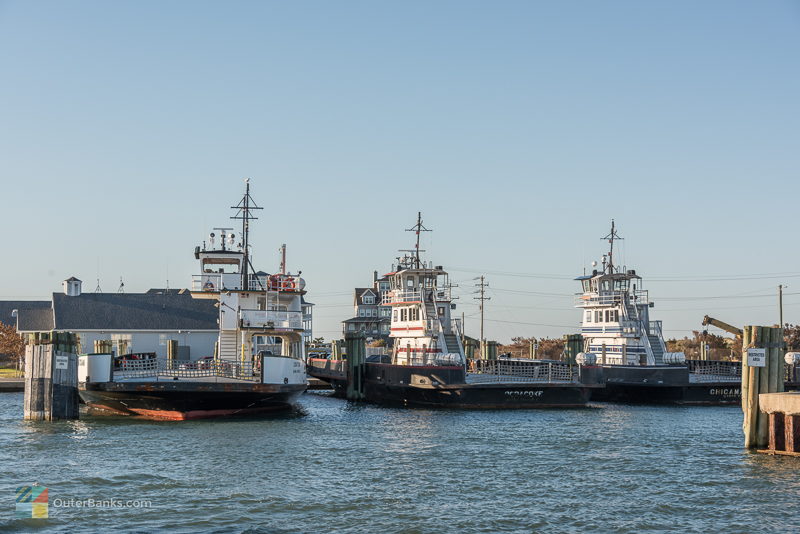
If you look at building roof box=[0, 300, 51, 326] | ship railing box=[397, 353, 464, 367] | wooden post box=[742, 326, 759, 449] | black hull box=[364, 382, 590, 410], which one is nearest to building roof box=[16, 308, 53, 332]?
building roof box=[0, 300, 51, 326]

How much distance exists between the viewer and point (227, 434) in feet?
102

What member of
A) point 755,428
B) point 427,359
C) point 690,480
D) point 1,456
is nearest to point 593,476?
point 690,480

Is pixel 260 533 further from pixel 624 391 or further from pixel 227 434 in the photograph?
pixel 624 391

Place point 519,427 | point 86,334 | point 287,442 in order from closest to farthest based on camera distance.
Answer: point 287,442 → point 519,427 → point 86,334

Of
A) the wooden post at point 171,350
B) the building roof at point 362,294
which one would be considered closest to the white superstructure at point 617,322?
the wooden post at point 171,350

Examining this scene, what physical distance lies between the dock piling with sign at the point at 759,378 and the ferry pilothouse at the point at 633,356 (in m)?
18.9

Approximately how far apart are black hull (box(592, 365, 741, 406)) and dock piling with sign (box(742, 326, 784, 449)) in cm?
1883

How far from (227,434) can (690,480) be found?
49.9 feet

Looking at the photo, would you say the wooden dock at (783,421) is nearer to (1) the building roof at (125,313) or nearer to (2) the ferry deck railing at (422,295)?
(2) the ferry deck railing at (422,295)

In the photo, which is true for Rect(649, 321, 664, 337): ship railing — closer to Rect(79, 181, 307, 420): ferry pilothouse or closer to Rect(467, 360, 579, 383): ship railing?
Rect(467, 360, 579, 383): ship railing

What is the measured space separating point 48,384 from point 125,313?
34.7 m

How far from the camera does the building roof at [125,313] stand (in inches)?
2621

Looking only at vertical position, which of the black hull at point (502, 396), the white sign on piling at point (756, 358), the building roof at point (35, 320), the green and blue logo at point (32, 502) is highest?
the building roof at point (35, 320)

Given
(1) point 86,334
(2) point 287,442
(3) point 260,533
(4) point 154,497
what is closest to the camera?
→ (3) point 260,533
